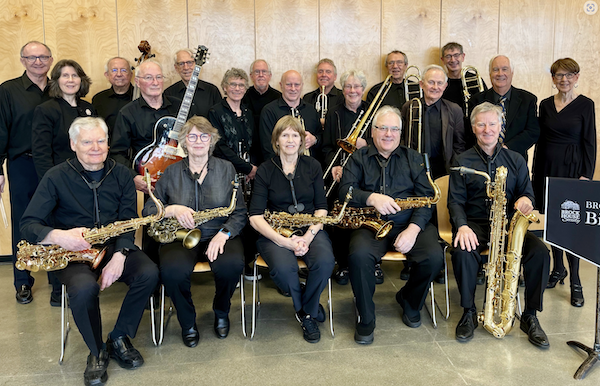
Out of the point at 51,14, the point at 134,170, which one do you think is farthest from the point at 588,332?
the point at 51,14

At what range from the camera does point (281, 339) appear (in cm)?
288

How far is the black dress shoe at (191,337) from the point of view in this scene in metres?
2.78

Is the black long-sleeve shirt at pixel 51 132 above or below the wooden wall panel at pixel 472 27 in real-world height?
below

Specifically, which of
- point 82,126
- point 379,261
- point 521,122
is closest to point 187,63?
point 82,126

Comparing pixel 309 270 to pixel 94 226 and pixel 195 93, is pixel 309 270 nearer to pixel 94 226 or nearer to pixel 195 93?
pixel 94 226

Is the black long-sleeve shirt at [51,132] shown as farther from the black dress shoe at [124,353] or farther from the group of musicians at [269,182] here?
the black dress shoe at [124,353]

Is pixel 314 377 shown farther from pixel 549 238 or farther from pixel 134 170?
pixel 134 170

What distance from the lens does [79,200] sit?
261cm

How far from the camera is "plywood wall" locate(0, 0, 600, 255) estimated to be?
15.0ft

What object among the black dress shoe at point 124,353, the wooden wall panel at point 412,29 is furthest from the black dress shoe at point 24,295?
the wooden wall panel at point 412,29

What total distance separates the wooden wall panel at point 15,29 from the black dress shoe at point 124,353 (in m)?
3.25

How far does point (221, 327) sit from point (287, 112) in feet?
6.05

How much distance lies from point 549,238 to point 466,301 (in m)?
0.63

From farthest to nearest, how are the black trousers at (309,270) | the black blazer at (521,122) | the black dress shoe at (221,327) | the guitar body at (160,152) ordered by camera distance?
the black blazer at (521,122)
the guitar body at (160,152)
the black dress shoe at (221,327)
the black trousers at (309,270)
